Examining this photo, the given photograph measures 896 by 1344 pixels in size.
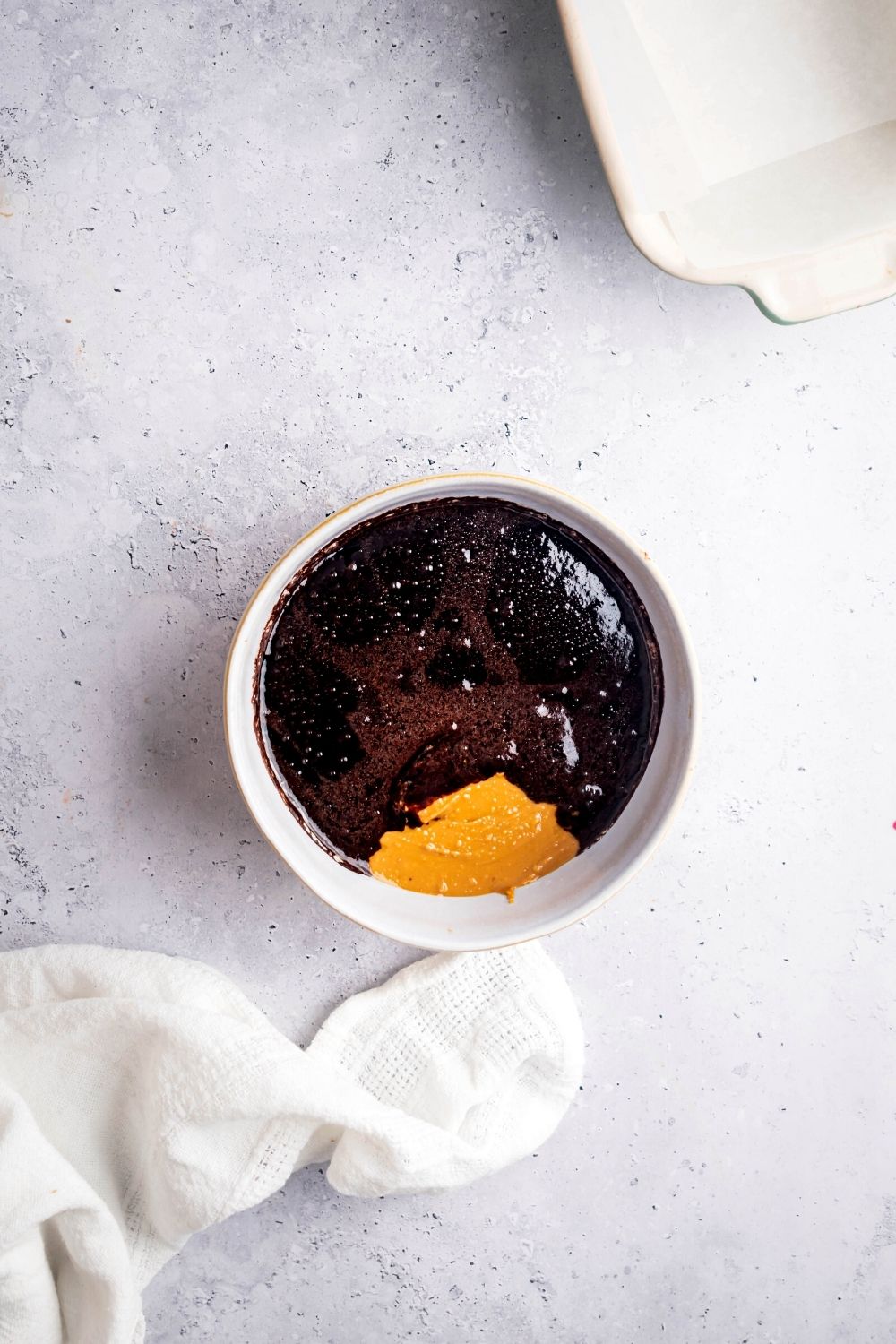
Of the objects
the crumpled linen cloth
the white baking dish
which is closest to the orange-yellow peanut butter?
the crumpled linen cloth

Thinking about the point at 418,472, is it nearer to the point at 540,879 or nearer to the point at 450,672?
the point at 450,672

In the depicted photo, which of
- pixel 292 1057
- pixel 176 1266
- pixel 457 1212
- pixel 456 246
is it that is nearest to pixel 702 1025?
pixel 457 1212

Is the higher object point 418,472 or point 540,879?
point 418,472

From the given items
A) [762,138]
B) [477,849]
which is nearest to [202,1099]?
[477,849]

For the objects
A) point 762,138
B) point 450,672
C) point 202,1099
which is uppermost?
point 762,138

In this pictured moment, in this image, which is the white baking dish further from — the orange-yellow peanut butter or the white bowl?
the orange-yellow peanut butter

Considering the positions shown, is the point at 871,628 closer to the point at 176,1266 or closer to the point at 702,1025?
the point at 702,1025
